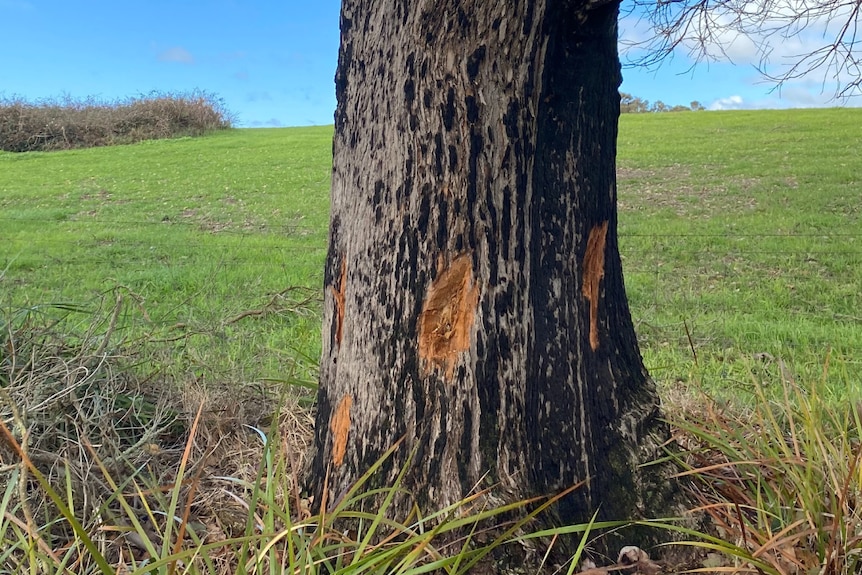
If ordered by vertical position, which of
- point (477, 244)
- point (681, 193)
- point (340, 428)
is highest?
point (477, 244)

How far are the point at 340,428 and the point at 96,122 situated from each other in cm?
2966

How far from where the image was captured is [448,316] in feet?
6.02

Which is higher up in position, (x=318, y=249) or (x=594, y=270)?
(x=594, y=270)

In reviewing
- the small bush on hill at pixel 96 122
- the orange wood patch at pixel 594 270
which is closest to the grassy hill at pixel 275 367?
the orange wood patch at pixel 594 270

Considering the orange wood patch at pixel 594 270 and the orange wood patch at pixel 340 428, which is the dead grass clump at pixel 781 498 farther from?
the orange wood patch at pixel 340 428

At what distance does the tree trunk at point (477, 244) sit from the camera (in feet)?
5.80

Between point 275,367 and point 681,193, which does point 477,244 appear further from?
point 681,193

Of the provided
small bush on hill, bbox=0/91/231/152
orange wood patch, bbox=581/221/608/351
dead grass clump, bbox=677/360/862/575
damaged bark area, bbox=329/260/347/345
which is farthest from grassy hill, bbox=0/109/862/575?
small bush on hill, bbox=0/91/231/152

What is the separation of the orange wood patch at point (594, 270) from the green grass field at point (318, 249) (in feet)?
2.34

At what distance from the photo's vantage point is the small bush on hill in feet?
88.8

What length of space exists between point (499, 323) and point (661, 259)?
6.26 m

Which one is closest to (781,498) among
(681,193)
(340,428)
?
(340,428)

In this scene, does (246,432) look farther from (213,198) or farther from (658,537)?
(213,198)

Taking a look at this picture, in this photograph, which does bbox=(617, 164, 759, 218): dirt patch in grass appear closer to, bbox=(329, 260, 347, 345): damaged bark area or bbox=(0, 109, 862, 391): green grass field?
bbox=(0, 109, 862, 391): green grass field
